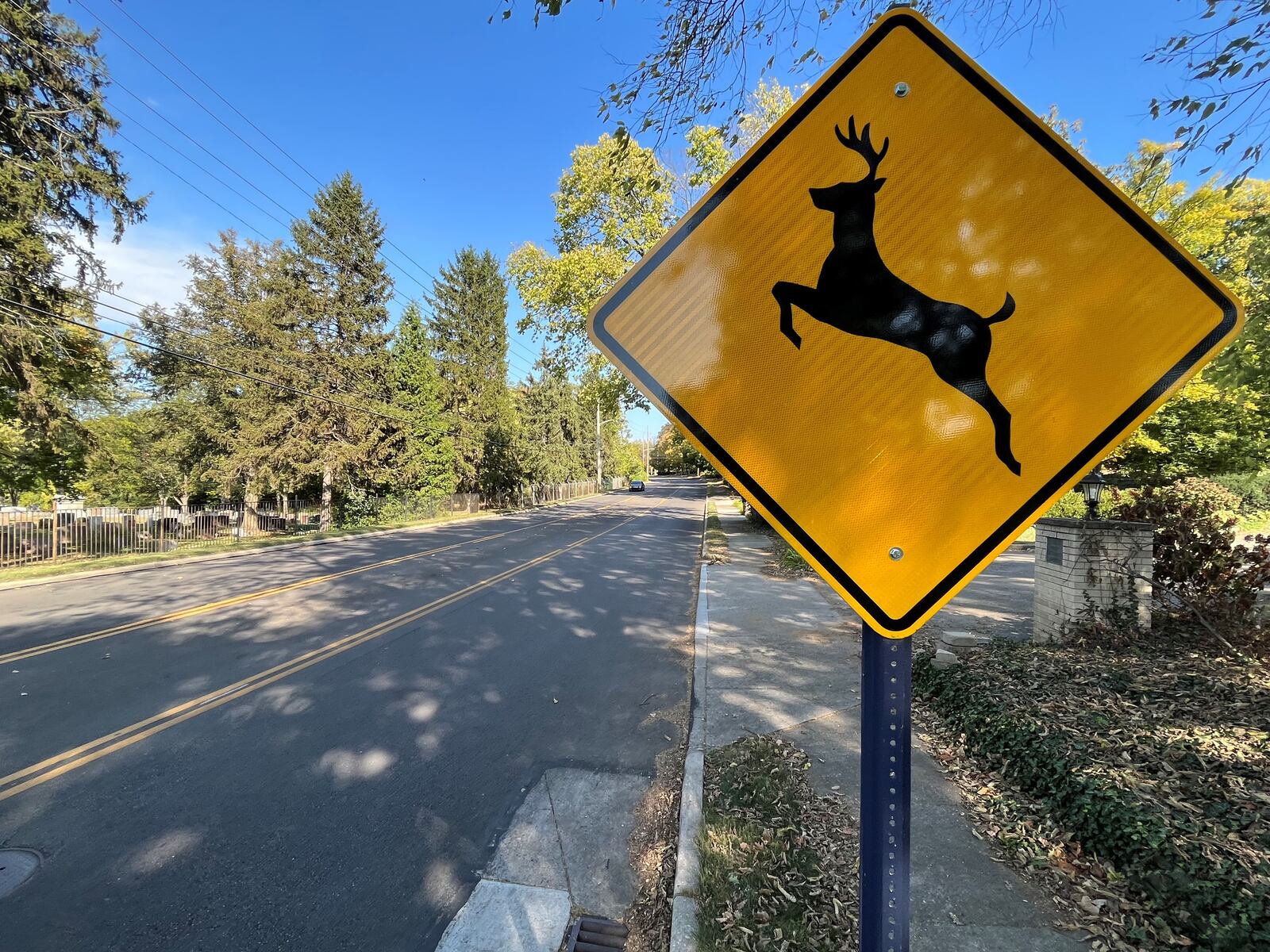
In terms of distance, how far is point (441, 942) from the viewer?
257 cm

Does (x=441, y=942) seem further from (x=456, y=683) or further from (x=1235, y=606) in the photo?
(x=1235, y=606)

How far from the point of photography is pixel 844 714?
474 cm

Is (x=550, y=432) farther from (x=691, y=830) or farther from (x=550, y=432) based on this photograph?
(x=691, y=830)

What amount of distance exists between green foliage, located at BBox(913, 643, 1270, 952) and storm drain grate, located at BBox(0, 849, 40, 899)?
5251mm

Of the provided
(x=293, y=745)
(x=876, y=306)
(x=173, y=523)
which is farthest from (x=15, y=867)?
(x=173, y=523)

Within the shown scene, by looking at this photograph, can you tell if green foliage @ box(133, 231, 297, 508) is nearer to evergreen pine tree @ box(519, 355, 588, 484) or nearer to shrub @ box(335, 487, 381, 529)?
shrub @ box(335, 487, 381, 529)

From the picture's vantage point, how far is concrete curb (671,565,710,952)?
251cm

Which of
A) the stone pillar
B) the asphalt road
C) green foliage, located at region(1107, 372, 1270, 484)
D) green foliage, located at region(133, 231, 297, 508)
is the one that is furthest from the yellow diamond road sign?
green foliage, located at region(133, 231, 297, 508)

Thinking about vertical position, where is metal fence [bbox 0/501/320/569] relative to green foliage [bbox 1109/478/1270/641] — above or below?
below

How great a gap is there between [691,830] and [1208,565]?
5.29 meters

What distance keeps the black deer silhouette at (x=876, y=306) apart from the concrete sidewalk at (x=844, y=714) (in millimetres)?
2480

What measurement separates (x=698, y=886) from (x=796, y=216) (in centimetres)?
292

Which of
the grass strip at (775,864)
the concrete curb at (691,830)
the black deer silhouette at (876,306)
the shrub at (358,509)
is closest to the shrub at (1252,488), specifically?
the concrete curb at (691,830)

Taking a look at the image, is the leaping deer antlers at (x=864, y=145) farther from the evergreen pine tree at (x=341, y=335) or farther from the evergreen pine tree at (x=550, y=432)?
the evergreen pine tree at (x=550, y=432)
